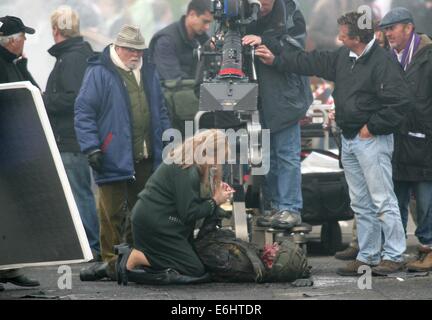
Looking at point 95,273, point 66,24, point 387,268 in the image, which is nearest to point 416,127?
point 387,268

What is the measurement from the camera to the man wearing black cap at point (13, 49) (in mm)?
11352

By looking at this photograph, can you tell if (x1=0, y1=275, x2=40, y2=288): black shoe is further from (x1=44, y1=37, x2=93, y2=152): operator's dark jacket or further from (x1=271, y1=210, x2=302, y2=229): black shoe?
(x1=44, y1=37, x2=93, y2=152): operator's dark jacket

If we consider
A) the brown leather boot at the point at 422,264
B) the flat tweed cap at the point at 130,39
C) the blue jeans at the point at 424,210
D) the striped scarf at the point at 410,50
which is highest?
the flat tweed cap at the point at 130,39

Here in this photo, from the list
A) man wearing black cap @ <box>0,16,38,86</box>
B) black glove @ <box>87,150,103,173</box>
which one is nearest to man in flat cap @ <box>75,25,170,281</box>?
black glove @ <box>87,150,103,173</box>

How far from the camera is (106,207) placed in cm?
1120

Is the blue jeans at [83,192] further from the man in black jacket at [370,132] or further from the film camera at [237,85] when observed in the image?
the man in black jacket at [370,132]

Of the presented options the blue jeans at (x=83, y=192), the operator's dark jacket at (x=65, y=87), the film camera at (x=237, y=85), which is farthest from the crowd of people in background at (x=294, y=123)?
the blue jeans at (x=83, y=192)

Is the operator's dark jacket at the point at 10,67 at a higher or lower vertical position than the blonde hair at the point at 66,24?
lower

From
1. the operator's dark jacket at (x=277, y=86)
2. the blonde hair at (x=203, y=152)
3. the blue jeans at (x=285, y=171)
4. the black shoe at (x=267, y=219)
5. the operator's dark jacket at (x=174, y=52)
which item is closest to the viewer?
the blonde hair at (x=203, y=152)

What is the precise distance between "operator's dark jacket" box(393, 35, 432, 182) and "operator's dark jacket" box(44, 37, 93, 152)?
2.80 m

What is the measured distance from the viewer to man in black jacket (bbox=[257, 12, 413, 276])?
426 inches

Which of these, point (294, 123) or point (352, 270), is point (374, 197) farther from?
point (294, 123)

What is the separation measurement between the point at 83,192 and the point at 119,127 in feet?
5.83
